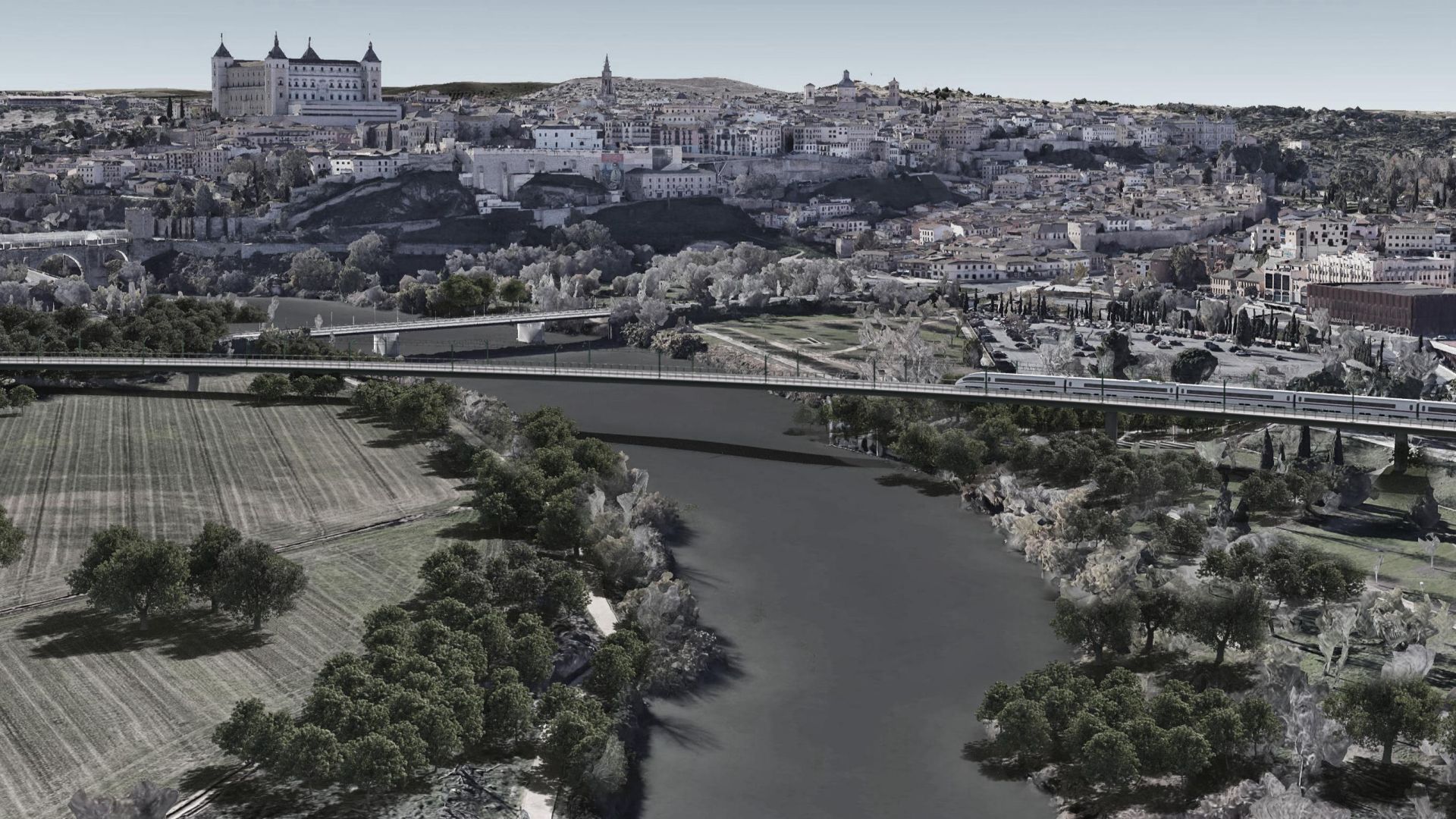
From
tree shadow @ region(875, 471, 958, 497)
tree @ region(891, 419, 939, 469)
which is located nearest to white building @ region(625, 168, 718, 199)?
tree @ region(891, 419, 939, 469)

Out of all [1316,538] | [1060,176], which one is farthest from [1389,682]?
[1060,176]

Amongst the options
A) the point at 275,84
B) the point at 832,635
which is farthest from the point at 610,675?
the point at 275,84

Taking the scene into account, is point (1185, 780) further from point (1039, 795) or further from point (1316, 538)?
point (1316, 538)

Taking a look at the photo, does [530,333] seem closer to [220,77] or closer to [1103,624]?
[1103,624]

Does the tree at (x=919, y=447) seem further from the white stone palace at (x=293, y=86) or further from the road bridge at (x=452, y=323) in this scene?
the white stone palace at (x=293, y=86)

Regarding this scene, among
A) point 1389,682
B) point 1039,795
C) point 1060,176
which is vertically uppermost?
point 1060,176

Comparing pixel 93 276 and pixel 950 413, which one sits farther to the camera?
pixel 93 276
